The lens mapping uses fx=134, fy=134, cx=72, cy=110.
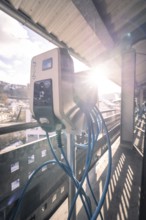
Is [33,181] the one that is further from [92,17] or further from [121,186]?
[92,17]

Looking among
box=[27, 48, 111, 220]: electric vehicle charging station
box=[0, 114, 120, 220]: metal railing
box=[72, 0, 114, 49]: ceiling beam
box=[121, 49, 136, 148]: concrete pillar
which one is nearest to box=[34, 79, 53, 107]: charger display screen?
box=[27, 48, 111, 220]: electric vehicle charging station

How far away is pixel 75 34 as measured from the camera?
6.81 feet

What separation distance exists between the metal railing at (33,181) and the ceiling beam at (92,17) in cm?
133

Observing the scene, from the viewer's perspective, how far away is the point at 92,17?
1711 millimetres

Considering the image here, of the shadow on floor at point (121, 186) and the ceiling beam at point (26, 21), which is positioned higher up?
the ceiling beam at point (26, 21)

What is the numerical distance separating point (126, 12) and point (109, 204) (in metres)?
2.58

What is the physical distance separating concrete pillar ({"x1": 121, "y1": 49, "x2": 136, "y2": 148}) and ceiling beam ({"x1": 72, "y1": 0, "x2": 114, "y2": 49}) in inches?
29.4

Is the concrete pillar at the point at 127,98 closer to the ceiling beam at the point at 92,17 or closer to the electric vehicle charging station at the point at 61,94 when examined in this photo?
the ceiling beam at the point at 92,17

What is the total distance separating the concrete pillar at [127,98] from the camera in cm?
284

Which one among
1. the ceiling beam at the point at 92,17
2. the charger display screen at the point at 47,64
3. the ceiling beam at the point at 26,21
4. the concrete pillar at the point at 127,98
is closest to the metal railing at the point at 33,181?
the charger display screen at the point at 47,64

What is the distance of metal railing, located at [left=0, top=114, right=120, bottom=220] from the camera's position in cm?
84

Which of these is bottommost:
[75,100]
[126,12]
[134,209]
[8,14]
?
[134,209]

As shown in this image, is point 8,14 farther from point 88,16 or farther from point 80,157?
point 80,157

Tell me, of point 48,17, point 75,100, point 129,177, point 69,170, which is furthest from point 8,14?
point 129,177
